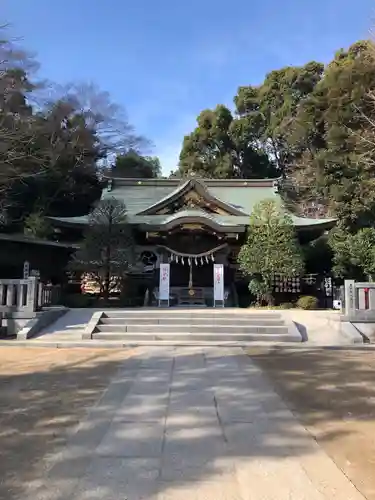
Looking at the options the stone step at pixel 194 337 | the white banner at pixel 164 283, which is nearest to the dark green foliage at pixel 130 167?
the white banner at pixel 164 283

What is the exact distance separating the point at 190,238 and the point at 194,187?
8.15 feet

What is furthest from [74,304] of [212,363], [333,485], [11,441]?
[333,485]

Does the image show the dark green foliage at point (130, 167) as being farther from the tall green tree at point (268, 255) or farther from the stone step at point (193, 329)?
the stone step at point (193, 329)

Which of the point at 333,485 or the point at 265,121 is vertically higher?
the point at 265,121

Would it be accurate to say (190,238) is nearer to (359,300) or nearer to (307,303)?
(307,303)

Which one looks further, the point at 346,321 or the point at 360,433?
the point at 346,321

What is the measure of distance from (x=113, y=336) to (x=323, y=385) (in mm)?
5730

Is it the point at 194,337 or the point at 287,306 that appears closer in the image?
the point at 194,337

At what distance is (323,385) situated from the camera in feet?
19.7

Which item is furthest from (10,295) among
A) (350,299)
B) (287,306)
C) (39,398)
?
(287,306)

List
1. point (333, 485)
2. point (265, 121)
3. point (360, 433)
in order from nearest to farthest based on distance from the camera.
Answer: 1. point (333, 485)
2. point (360, 433)
3. point (265, 121)

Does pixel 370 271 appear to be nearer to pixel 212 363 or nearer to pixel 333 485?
pixel 212 363

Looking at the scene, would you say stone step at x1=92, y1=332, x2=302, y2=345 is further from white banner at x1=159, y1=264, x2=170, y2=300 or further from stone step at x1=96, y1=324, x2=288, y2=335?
white banner at x1=159, y1=264, x2=170, y2=300

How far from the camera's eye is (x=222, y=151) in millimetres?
37219
